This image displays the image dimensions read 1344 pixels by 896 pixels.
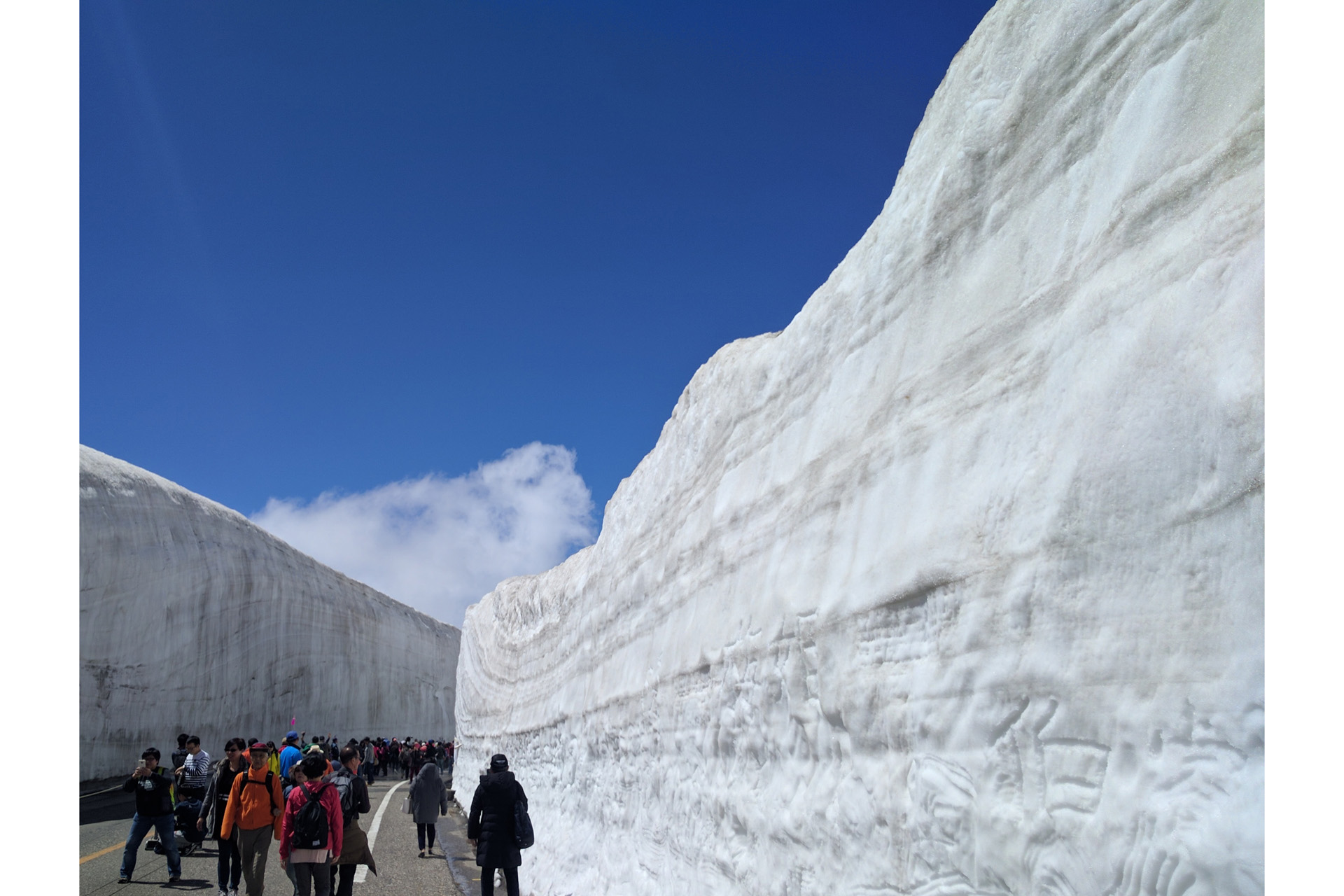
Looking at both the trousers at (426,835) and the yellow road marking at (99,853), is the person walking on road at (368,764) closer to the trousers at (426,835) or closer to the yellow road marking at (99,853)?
the yellow road marking at (99,853)

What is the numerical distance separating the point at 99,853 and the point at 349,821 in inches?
253

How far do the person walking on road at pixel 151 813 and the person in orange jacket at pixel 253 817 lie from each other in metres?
1.87

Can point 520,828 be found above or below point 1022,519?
below

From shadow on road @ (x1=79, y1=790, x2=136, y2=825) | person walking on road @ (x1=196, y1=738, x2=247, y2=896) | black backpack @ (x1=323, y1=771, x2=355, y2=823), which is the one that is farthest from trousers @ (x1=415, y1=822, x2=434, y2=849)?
shadow on road @ (x1=79, y1=790, x2=136, y2=825)

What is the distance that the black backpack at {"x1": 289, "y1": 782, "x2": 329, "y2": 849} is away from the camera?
630 cm

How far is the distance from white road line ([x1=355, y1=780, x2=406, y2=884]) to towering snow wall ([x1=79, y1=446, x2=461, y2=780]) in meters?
8.12

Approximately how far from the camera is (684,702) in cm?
625

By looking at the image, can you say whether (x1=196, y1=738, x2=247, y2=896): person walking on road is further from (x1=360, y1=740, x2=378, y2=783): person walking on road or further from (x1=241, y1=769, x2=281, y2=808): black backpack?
(x1=360, y1=740, x2=378, y2=783): person walking on road

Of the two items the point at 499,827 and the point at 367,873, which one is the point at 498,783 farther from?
the point at 367,873

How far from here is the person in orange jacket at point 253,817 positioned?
7.39 metres

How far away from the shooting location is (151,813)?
29.6 ft

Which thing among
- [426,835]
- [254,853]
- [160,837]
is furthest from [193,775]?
[254,853]

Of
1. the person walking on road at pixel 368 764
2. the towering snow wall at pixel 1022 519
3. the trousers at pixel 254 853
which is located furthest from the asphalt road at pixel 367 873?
the person walking on road at pixel 368 764
